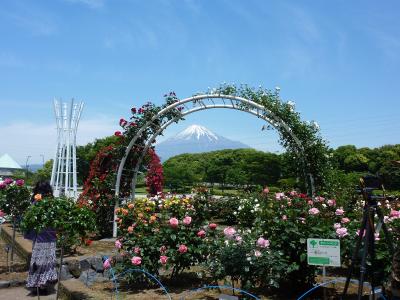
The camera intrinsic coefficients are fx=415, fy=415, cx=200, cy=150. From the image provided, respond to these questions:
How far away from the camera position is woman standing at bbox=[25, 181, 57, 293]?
5605mm

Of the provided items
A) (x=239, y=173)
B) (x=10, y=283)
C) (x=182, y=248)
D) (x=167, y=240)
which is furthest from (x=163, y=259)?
(x=239, y=173)

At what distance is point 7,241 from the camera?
10211mm

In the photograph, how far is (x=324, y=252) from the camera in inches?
143

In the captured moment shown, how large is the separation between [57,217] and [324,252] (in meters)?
3.08

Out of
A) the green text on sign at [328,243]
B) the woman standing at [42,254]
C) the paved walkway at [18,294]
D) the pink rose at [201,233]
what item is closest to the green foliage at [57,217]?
the woman standing at [42,254]

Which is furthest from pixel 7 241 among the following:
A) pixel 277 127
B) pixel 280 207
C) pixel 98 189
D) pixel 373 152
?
pixel 373 152

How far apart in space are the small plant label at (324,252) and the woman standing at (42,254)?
11.7ft

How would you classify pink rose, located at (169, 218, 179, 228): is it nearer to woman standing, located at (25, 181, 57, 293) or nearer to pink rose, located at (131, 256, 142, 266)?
pink rose, located at (131, 256, 142, 266)

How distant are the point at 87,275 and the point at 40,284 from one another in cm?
65

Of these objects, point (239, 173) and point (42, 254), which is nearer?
point (42, 254)

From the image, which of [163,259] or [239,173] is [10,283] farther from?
[239,173]

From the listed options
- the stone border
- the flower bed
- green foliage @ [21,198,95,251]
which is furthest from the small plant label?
the stone border

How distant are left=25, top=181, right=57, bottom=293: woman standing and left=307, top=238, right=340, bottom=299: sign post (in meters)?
3.55

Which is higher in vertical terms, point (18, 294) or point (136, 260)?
point (136, 260)
